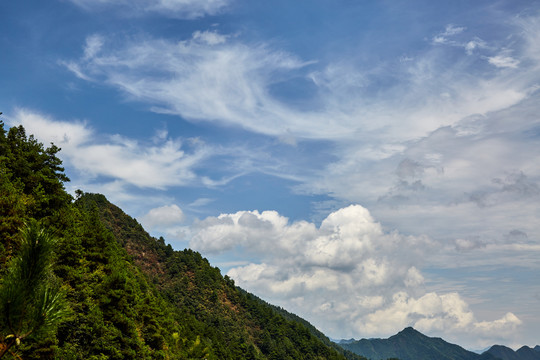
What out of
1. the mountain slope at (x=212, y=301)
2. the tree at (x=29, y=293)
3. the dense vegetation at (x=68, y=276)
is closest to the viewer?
the tree at (x=29, y=293)

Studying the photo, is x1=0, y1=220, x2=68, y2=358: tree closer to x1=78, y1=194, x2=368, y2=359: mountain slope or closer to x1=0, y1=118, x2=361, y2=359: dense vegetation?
x1=0, y1=118, x2=361, y2=359: dense vegetation

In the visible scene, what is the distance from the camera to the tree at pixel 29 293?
742cm

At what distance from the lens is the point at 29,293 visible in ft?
25.2

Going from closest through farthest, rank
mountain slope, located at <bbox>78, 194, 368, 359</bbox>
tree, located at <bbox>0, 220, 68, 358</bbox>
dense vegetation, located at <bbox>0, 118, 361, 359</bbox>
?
tree, located at <bbox>0, 220, 68, 358</bbox> → dense vegetation, located at <bbox>0, 118, 361, 359</bbox> → mountain slope, located at <bbox>78, 194, 368, 359</bbox>

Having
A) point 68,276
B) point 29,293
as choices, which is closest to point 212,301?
point 68,276

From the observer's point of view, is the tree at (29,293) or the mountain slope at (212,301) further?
the mountain slope at (212,301)

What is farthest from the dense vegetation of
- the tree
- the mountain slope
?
the mountain slope

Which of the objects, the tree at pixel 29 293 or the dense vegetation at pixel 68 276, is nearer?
the tree at pixel 29 293

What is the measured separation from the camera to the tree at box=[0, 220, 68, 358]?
7.42 m

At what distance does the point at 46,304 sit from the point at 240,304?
183003mm

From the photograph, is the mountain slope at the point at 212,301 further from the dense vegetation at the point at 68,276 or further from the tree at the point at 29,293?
the tree at the point at 29,293

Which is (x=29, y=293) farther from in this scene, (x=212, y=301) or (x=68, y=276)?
(x=212, y=301)

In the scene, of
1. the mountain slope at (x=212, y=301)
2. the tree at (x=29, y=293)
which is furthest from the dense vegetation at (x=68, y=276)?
the mountain slope at (x=212, y=301)

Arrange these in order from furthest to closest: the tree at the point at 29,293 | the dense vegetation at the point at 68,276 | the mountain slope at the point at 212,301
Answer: the mountain slope at the point at 212,301, the dense vegetation at the point at 68,276, the tree at the point at 29,293
